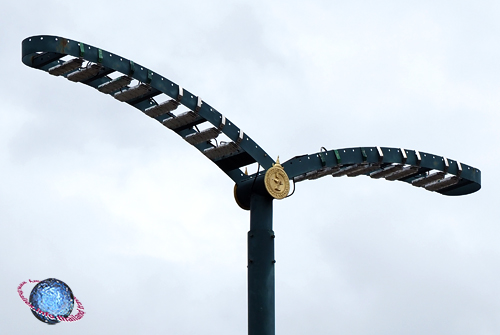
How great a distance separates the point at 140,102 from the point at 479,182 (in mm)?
9997

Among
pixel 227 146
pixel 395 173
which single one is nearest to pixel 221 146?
pixel 227 146

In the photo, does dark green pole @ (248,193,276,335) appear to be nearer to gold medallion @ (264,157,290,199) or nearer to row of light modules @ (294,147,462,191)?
gold medallion @ (264,157,290,199)

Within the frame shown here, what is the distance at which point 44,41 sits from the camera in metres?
20.0

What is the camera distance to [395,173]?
84.9 ft

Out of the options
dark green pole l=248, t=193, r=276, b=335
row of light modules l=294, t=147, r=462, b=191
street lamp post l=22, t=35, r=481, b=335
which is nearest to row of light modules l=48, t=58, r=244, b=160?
street lamp post l=22, t=35, r=481, b=335

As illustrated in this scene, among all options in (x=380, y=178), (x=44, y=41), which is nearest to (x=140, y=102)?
(x=44, y=41)

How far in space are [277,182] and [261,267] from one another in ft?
6.09

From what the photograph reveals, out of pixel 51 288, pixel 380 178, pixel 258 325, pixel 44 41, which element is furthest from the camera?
pixel 380 178

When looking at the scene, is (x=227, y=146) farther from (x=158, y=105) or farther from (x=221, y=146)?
(x=158, y=105)

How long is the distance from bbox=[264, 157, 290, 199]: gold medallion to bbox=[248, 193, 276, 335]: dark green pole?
0.24 meters

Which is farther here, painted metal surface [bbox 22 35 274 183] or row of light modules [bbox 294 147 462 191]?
row of light modules [bbox 294 147 462 191]

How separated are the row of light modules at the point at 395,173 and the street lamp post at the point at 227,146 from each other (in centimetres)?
8

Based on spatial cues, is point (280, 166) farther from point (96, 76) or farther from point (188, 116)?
point (96, 76)

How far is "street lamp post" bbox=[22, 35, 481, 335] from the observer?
2059 centimetres
